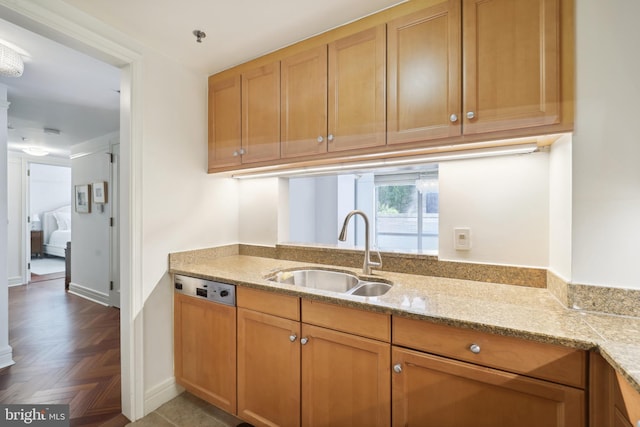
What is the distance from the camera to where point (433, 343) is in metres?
1.08

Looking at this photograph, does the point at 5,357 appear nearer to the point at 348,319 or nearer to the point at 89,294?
the point at 89,294

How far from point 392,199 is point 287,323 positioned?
13.0 ft

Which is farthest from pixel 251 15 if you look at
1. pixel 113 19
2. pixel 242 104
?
pixel 113 19

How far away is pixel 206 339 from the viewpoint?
175 cm

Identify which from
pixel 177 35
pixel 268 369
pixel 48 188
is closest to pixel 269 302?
pixel 268 369

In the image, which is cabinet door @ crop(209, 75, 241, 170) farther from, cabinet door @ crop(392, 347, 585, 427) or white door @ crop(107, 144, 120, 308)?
white door @ crop(107, 144, 120, 308)

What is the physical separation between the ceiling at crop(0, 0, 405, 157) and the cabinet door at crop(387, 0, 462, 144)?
205 millimetres

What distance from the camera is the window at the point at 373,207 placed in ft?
13.2

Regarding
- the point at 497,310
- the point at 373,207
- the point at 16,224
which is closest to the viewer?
the point at 497,310

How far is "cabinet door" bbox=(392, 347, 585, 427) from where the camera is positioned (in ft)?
2.99

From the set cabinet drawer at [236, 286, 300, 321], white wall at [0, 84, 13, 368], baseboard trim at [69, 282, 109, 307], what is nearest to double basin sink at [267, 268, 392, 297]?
cabinet drawer at [236, 286, 300, 321]

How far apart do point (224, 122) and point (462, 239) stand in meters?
1.77

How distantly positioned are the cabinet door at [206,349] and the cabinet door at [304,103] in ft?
3.44

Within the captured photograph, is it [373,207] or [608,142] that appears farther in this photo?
[373,207]
